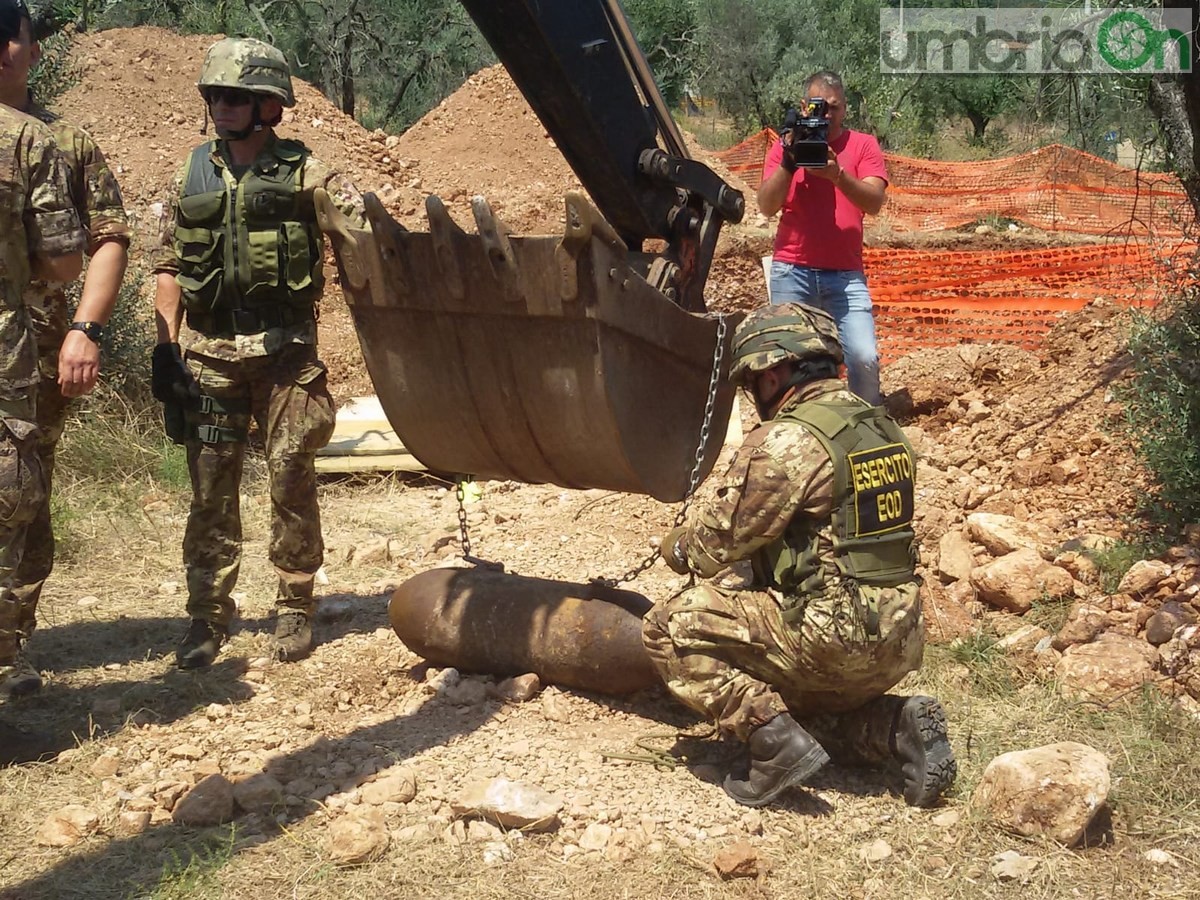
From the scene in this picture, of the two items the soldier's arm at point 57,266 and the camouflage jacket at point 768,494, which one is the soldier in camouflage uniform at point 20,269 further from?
the camouflage jacket at point 768,494

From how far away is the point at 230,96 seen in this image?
461 cm

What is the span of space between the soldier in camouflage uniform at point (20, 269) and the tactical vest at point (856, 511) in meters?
2.21

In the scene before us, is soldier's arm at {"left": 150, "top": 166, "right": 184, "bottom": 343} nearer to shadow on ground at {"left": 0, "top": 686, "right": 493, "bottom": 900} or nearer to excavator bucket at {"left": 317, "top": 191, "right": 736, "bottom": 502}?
excavator bucket at {"left": 317, "top": 191, "right": 736, "bottom": 502}

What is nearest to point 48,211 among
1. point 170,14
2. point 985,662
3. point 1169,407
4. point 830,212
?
point 830,212

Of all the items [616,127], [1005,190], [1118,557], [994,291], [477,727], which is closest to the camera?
[616,127]

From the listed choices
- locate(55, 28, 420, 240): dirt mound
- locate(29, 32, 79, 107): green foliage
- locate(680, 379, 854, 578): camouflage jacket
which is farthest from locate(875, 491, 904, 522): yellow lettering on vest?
locate(55, 28, 420, 240): dirt mound

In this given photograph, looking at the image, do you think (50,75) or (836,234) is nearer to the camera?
(836,234)

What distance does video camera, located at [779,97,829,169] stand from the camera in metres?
5.41

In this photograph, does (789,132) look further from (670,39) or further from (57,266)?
(670,39)

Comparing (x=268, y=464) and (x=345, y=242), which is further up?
(x=345, y=242)

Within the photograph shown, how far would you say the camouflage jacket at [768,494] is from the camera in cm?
363

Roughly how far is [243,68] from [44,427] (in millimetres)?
1476

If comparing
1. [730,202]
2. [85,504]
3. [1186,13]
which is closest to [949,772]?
[730,202]

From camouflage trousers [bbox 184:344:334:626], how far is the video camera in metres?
2.19
